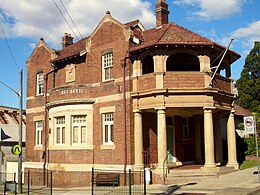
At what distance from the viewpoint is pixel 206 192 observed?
552 inches

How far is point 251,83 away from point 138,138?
25230mm

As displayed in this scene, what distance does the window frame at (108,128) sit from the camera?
799 inches

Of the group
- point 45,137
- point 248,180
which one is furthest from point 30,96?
point 248,180

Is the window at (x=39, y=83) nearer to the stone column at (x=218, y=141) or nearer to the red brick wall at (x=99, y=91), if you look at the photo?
the red brick wall at (x=99, y=91)

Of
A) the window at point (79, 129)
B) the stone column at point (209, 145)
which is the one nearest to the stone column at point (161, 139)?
the stone column at point (209, 145)

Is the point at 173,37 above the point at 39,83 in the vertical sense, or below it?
above

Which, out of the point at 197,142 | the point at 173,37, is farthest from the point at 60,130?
the point at 173,37

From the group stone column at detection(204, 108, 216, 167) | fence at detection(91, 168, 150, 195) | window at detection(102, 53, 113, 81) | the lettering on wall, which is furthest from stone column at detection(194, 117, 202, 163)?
the lettering on wall

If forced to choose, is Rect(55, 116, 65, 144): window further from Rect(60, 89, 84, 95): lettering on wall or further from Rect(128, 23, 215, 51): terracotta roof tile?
Rect(128, 23, 215, 51): terracotta roof tile

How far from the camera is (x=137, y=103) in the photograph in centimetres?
1930

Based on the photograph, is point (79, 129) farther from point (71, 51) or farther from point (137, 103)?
point (71, 51)

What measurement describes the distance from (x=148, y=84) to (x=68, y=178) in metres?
7.58

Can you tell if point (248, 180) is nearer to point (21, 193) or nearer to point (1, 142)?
point (21, 193)

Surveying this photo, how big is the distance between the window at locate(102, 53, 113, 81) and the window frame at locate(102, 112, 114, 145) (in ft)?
7.46
